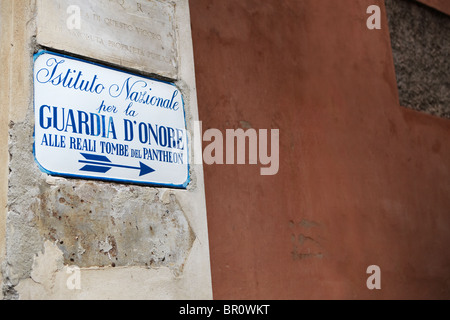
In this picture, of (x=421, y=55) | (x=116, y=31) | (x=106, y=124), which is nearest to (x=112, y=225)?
(x=106, y=124)

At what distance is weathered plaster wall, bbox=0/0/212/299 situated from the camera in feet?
4.24

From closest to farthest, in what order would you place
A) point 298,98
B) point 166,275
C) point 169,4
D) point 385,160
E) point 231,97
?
1. point 166,275
2. point 169,4
3. point 231,97
4. point 298,98
5. point 385,160

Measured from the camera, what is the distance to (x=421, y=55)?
355 cm

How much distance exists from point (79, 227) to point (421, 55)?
276cm

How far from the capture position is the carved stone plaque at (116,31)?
1438 mm

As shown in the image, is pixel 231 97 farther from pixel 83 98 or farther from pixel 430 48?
pixel 430 48

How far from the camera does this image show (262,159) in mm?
2414

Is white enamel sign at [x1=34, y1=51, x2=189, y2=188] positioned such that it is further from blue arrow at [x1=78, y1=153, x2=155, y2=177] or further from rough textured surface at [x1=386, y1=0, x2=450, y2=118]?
rough textured surface at [x1=386, y1=0, x2=450, y2=118]

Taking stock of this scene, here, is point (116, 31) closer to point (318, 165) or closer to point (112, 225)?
point (112, 225)

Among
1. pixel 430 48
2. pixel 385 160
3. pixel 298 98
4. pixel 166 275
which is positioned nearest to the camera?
pixel 166 275

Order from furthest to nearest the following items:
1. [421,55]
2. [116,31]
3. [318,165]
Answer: [421,55] < [318,165] < [116,31]

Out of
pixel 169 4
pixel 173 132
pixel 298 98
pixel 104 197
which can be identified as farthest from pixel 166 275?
pixel 298 98
